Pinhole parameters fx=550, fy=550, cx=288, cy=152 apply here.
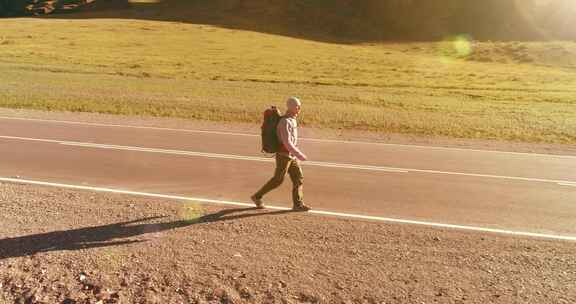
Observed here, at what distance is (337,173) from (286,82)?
57.9 ft

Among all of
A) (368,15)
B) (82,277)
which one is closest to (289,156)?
(82,277)

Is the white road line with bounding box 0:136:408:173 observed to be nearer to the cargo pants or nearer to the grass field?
the cargo pants

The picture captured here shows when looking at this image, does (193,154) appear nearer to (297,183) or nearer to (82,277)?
(297,183)

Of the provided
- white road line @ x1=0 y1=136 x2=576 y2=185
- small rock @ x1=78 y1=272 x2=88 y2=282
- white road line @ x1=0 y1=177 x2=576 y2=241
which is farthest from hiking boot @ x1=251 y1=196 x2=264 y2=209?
white road line @ x1=0 y1=136 x2=576 y2=185

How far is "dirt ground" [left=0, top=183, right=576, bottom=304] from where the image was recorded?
575 centimetres

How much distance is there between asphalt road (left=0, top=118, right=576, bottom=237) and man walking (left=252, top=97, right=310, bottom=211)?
49 centimetres

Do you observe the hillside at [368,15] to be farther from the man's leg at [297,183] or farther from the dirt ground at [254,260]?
the dirt ground at [254,260]

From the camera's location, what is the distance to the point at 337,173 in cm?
1101

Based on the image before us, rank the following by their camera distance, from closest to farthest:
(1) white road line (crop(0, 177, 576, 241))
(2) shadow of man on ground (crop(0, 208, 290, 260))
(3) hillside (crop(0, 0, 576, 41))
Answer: (2) shadow of man on ground (crop(0, 208, 290, 260))
(1) white road line (crop(0, 177, 576, 241))
(3) hillside (crop(0, 0, 576, 41))

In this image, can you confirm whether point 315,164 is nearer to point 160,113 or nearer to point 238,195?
point 238,195

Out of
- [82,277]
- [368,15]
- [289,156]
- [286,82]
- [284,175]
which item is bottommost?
[82,277]

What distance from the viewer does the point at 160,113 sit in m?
18.7

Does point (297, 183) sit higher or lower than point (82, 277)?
higher

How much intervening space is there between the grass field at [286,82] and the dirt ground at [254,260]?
381 inches
